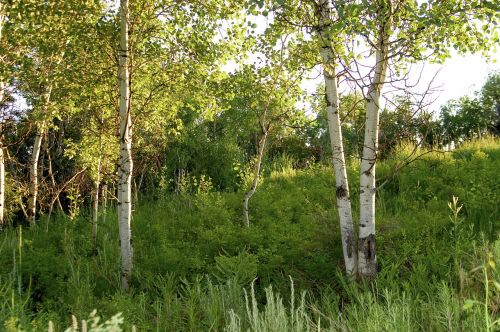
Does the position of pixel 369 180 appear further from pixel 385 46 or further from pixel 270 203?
pixel 270 203

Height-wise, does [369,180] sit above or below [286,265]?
above

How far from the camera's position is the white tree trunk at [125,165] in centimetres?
716

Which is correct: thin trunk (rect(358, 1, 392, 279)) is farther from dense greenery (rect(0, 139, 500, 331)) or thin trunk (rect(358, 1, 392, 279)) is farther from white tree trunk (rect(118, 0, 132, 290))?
white tree trunk (rect(118, 0, 132, 290))

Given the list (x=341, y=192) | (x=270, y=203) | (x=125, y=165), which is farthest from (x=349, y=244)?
(x=270, y=203)

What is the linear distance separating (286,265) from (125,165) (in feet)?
9.67

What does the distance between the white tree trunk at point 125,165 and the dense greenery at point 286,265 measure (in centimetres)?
37

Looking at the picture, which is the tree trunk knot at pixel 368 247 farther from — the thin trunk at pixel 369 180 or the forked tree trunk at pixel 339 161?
the forked tree trunk at pixel 339 161

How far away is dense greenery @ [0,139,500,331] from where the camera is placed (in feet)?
13.2

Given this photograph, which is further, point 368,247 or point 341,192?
point 341,192

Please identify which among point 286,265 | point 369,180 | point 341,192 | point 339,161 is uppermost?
point 339,161

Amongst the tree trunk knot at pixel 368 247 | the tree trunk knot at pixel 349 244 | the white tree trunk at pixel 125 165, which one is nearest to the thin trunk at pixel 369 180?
the tree trunk knot at pixel 368 247

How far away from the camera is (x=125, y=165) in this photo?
23.9ft

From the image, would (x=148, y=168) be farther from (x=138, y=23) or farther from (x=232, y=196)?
(x=138, y=23)

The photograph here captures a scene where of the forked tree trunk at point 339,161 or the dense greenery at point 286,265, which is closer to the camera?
the dense greenery at point 286,265
